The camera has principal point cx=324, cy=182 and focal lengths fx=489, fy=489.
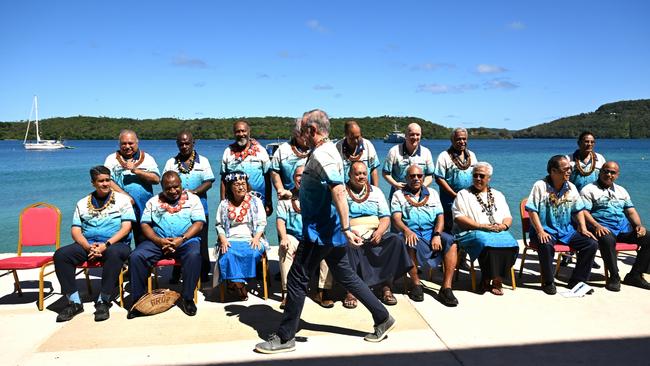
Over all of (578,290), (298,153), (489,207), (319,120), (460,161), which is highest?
(319,120)

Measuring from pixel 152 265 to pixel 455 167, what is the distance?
11.8 ft

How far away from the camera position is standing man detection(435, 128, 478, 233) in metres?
5.87

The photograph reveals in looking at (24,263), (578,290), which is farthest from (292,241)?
(578,290)

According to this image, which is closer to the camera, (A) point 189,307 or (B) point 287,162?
(A) point 189,307

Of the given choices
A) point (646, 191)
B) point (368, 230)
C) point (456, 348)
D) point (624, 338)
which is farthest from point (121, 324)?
point (646, 191)

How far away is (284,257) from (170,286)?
1.57 m

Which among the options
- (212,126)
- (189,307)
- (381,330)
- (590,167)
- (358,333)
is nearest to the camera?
(381,330)

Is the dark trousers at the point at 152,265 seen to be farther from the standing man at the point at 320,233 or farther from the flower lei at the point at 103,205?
the standing man at the point at 320,233

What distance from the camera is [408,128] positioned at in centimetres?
580

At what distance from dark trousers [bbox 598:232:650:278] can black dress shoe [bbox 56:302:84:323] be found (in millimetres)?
5332

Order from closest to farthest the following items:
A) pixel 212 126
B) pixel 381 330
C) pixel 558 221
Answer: pixel 381 330
pixel 558 221
pixel 212 126

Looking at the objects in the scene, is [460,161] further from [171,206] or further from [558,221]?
[171,206]

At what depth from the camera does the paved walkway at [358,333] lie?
3.59 meters

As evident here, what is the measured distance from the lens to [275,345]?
3.69 meters
